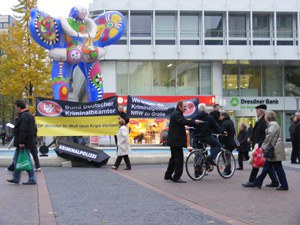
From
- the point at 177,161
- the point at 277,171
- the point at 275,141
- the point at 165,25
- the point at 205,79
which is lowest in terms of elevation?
the point at 277,171

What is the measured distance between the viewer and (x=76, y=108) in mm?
16062

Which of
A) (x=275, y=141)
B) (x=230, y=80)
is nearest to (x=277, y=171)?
(x=275, y=141)

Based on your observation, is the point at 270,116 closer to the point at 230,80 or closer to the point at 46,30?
the point at 46,30

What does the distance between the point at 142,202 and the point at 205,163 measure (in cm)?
364

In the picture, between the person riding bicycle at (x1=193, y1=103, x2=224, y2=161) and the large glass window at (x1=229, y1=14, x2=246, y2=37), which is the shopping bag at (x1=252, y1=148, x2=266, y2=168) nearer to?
the person riding bicycle at (x1=193, y1=103, x2=224, y2=161)

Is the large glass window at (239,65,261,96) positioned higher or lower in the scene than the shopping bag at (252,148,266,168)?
higher

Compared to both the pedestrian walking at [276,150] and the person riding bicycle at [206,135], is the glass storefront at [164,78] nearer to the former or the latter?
the person riding bicycle at [206,135]

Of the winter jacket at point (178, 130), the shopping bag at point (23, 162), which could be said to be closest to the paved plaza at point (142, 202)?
the shopping bag at point (23, 162)

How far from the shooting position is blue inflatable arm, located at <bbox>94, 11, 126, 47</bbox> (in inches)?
817

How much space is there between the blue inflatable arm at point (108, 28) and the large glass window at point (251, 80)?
69.8 ft

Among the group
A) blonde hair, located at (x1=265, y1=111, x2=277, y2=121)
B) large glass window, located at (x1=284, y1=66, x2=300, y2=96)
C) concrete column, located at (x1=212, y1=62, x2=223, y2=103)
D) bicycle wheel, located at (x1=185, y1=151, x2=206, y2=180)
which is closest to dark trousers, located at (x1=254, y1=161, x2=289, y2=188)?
blonde hair, located at (x1=265, y1=111, x2=277, y2=121)

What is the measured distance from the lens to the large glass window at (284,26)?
38.1 metres

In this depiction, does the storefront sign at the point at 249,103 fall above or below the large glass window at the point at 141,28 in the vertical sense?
below

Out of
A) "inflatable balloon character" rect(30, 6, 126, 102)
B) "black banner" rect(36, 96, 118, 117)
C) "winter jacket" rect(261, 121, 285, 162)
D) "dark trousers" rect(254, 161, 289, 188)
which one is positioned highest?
"inflatable balloon character" rect(30, 6, 126, 102)
